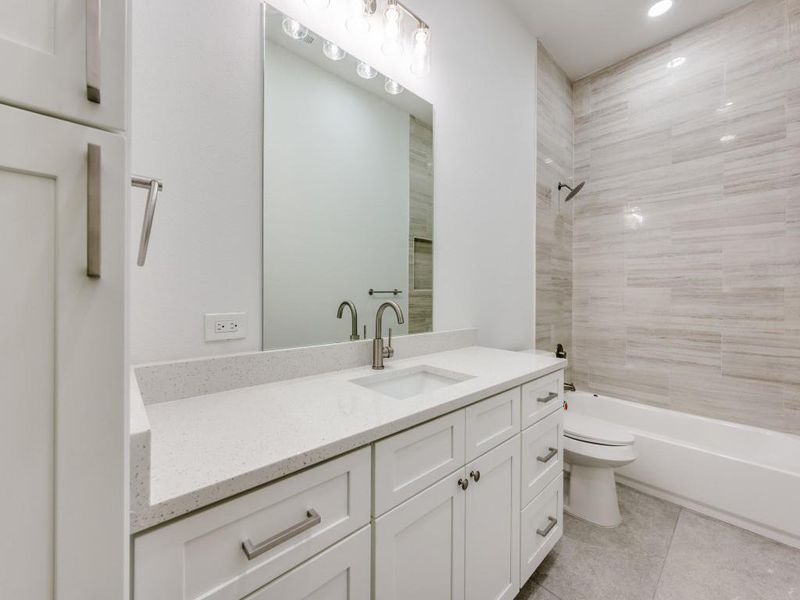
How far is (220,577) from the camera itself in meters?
0.56

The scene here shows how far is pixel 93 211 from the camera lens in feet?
1.28

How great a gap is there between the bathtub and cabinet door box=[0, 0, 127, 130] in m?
2.74

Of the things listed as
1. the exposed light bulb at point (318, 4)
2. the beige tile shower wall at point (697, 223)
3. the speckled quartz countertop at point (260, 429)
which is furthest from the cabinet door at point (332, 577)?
the beige tile shower wall at point (697, 223)

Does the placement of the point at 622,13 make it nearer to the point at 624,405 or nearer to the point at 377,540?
the point at 624,405

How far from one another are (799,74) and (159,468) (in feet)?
11.3

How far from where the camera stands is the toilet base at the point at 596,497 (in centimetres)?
184

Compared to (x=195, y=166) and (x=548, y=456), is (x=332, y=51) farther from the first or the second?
(x=548, y=456)

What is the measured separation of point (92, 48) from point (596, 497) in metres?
2.46

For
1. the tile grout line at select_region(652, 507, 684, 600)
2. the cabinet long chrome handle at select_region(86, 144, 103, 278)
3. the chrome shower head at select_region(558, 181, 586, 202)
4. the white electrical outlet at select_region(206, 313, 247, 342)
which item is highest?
the chrome shower head at select_region(558, 181, 586, 202)

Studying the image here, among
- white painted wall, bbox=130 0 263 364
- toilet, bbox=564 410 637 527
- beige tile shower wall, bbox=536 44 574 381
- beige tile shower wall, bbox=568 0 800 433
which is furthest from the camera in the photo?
beige tile shower wall, bbox=536 44 574 381

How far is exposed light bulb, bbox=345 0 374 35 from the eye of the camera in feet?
4.36

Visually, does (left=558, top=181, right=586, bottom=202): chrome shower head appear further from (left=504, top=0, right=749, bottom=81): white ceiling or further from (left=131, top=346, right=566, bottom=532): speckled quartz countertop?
(left=131, top=346, right=566, bottom=532): speckled quartz countertop

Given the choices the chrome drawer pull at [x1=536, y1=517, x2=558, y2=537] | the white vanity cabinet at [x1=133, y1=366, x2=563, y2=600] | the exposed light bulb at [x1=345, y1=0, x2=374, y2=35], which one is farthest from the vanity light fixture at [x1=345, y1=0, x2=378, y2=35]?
the chrome drawer pull at [x1=536, y1=517, x2=558, y2=537]

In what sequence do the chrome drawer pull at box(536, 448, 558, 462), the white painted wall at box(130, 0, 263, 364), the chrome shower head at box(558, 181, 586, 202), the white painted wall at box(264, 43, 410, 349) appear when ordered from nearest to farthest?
the white painted wall at box(130, 0, 263, 364) < the white painted wall at box(264, 43, 410, 349) < the chrome drawer pull at box(536, 448, 558, 462) < the chrome shower head at box(558, 181, 586, 202)
